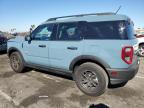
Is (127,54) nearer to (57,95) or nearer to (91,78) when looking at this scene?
(91,78)

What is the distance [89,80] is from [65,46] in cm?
111

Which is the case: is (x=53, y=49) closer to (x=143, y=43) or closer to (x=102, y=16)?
(x=102, y=16)

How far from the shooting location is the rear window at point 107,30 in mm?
3686

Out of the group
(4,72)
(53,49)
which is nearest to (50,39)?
(53,49)

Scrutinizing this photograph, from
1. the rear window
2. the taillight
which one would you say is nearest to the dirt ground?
the taillight

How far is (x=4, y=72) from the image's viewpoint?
20.5 ft

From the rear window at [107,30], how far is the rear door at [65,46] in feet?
0.83

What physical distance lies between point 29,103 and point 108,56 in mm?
2108

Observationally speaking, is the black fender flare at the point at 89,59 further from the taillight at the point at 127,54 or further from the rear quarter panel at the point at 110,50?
the taillight at the point at 127,54

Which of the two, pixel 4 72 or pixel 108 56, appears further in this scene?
pixel 4 72

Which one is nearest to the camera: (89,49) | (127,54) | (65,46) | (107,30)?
(127,54)

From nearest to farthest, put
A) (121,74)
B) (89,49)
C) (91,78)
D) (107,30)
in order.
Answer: (121,74), (107,30), (89,49), (91,78)

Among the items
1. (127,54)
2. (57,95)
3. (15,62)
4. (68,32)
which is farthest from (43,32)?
(127,54)

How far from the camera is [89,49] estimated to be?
157 inches
